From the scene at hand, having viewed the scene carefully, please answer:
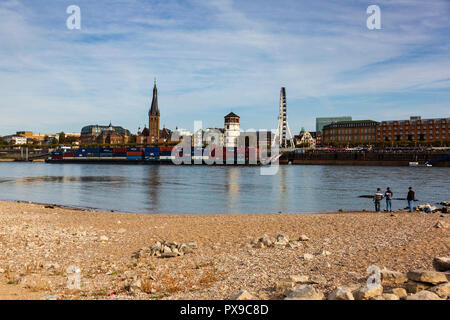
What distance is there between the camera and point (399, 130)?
178 metres

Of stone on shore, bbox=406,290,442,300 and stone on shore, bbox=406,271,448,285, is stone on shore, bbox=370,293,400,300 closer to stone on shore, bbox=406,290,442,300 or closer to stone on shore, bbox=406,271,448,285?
stone on shore, bbox=406,290,442,300

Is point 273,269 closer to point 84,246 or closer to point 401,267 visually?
point 401,267

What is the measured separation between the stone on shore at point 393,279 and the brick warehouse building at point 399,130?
566 feet

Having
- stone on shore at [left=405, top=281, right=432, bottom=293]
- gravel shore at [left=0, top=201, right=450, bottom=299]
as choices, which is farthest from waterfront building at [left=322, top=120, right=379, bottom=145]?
stone on shore at [left=405, top=281, right=432, bottom=293]

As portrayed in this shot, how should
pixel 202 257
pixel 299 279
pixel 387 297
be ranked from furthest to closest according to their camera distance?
pixel 202 257
pixel 299 279
pixel 387 297

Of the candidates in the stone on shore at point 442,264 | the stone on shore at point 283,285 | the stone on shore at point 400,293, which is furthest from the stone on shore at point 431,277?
the stone on shore at point 283,285

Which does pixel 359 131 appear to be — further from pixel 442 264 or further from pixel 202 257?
pixel 442 264

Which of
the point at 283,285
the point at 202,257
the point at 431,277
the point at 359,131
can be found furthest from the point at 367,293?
the point at 359,131

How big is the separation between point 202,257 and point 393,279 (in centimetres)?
579

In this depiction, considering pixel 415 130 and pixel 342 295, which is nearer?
pixel 342 295

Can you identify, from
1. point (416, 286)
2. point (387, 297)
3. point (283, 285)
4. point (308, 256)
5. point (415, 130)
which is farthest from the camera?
point (415, 130)

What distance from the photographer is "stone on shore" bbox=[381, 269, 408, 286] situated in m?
7.58

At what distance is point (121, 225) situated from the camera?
774 inches
